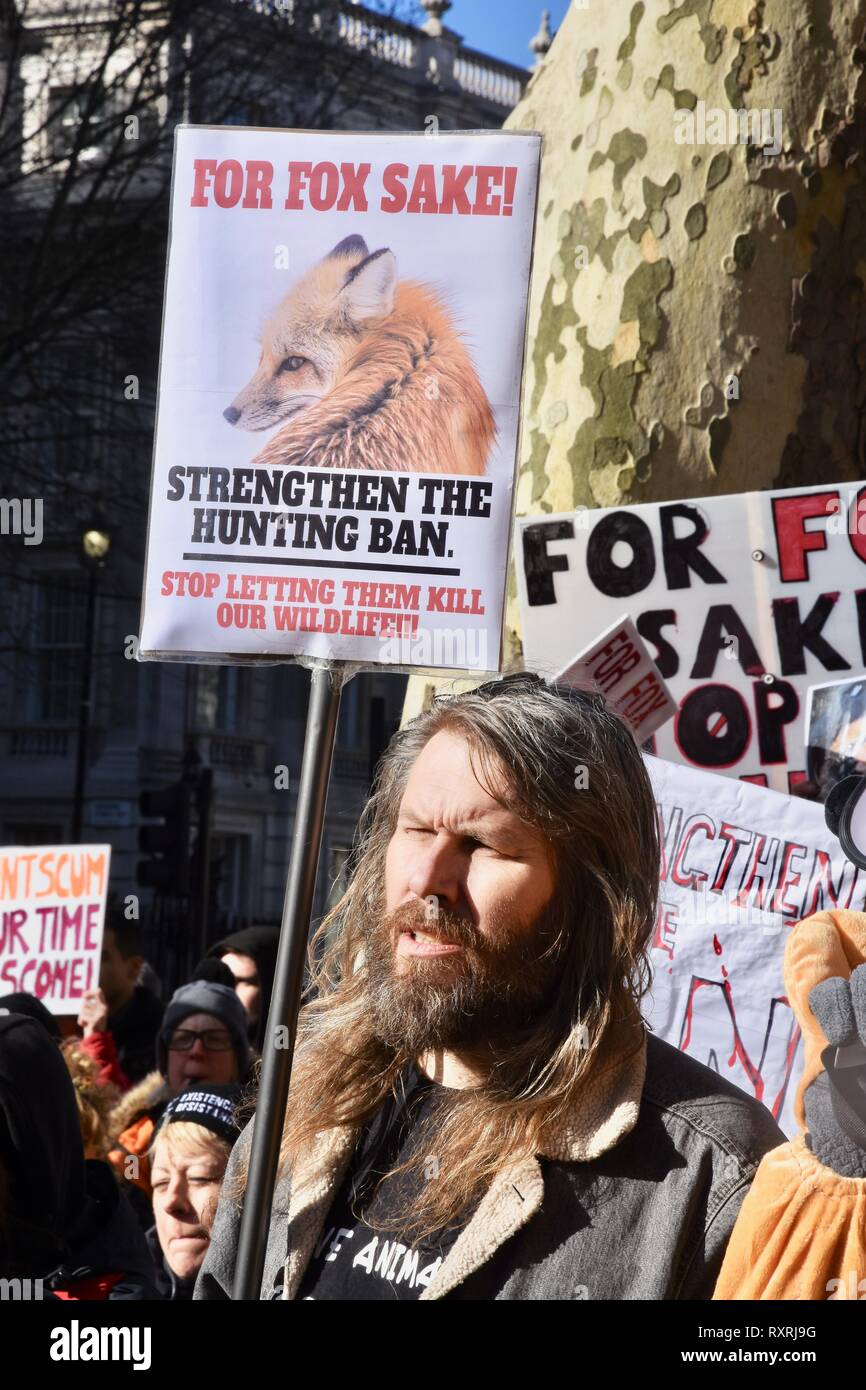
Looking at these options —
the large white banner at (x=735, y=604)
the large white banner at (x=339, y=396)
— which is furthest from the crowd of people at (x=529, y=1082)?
the large white banner at (x=735, y=604)

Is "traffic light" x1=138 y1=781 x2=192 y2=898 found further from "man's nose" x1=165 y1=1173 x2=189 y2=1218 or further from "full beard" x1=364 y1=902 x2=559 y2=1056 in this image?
"full beard" x1=364 y1=902 x2=559 y2=1056

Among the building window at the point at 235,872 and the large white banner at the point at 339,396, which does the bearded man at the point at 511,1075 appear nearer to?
the large white banner at the point at 339,396

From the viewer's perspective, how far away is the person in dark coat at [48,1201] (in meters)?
3.03

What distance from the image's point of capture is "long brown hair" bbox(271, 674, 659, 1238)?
210 centimetres

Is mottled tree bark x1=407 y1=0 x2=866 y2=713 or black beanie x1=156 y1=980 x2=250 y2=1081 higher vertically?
mottled tree bark x1=407 y1=0 x2=866 y2=713

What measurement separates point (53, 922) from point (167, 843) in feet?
32.9

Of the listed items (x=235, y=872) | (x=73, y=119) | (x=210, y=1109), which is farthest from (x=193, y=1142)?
(x=235, y=872)

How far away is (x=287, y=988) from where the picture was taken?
2.43 m

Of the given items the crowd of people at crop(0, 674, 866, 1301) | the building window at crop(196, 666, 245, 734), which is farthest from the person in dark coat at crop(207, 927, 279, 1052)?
the building window at crop(196, 666, 245, 734)

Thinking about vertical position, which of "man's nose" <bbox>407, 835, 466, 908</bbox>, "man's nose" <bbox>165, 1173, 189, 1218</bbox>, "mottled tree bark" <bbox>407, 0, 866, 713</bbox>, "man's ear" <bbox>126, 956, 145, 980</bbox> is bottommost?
"man's ear" <bbox>126, 956, 145, 980</bbox>

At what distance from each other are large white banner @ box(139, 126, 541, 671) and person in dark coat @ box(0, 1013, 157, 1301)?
930 millimetres

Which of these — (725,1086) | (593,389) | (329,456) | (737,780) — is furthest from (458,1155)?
(593,389)
